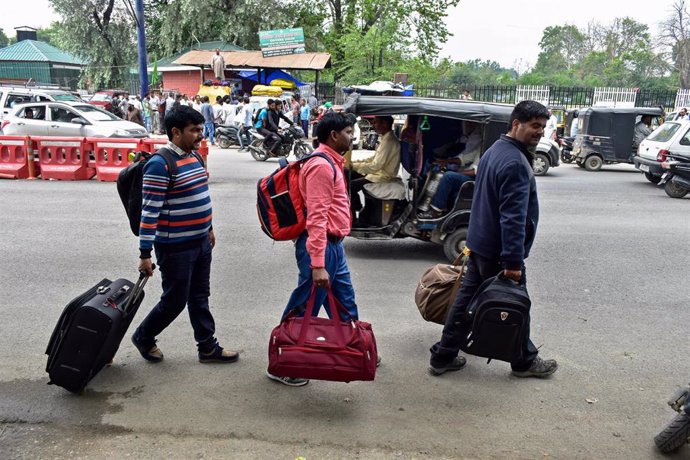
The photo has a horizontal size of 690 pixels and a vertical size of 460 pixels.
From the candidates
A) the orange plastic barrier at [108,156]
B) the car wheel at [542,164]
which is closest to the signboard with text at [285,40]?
the car wheel at [542,164]

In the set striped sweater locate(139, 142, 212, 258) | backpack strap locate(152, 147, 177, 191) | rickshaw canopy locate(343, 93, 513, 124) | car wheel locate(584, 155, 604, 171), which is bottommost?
car wheel locate(584, 155, 604, 171)

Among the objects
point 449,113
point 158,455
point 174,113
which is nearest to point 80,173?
point 449,113

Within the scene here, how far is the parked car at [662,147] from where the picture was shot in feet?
42.0

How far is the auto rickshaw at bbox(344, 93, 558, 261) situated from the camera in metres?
6.43

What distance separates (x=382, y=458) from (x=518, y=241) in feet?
4.86

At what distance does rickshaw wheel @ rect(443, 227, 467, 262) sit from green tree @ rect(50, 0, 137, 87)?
33930 millimetres

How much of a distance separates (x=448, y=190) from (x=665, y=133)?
9220mm

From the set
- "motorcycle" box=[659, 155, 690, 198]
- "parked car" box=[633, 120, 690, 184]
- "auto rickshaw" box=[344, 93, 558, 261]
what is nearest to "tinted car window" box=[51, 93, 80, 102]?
"auto rickshaw" box=[344, 93, 558, 261]

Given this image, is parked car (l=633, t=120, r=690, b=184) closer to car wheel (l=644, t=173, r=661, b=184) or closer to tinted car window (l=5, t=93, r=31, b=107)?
car wheel (l=644, t=173, r=661, b=184)

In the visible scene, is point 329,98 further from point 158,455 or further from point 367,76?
point 158,455

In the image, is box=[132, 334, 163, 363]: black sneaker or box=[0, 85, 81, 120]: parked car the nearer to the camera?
box=[132, 334, 163, 363]: black sneaker

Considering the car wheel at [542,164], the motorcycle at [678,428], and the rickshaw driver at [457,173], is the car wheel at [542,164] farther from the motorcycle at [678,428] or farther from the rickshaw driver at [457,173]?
the motorcycle at [678,428]

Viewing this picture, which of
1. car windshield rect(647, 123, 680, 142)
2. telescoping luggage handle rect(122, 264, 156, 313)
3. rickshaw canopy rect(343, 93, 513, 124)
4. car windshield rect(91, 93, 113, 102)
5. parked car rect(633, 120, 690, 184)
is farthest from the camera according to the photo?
car windshield rect(91, 93, 113, 102)

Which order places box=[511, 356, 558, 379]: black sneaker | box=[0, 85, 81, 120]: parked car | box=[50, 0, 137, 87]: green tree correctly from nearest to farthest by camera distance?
1. box=[511, 356, 558, 379]: black sneaker
2. box=[0, 85, 81, 120]: parked car
3. box=[50, 0, 137, 87]: green tree
